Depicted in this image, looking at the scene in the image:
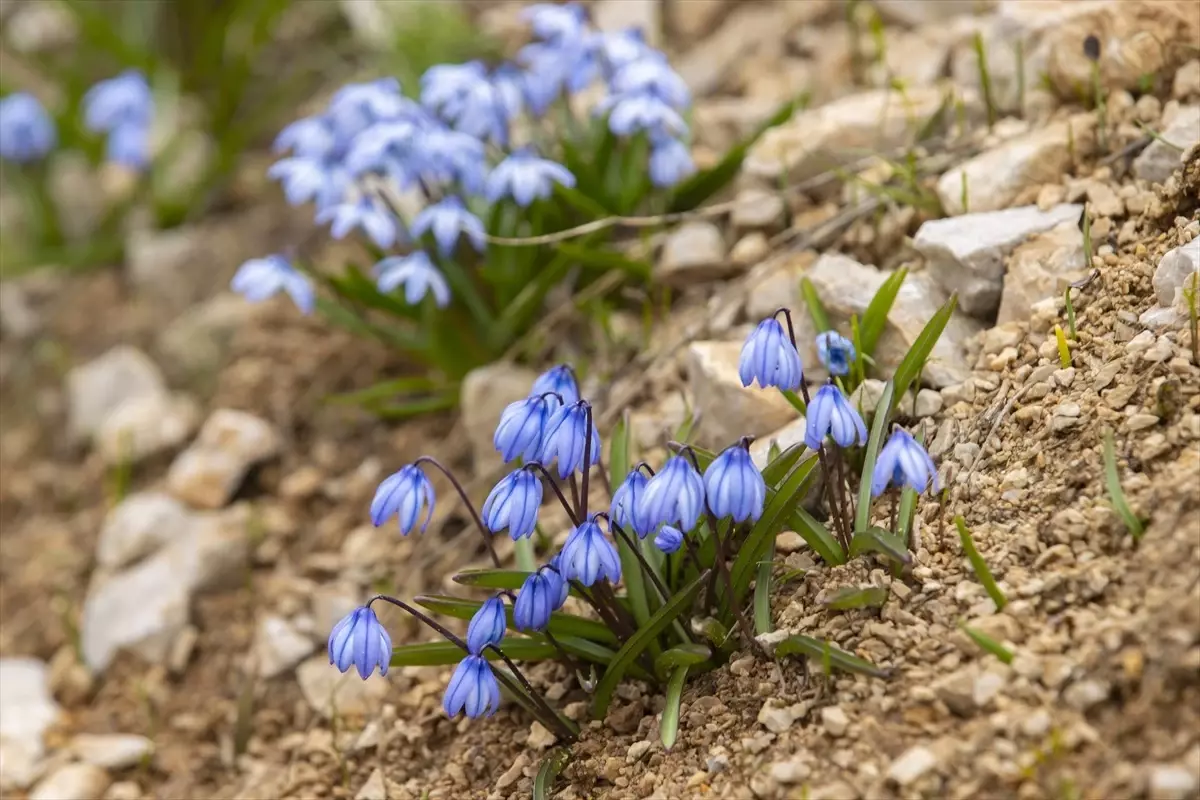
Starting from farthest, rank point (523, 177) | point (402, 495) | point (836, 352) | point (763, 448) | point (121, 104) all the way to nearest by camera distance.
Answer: point (121, 104), point (523, 177), point (763, 448), point (836, 352), point (402, 495)

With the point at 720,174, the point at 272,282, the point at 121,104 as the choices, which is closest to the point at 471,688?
the point at 272,282

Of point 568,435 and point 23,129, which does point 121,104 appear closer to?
point 23,129

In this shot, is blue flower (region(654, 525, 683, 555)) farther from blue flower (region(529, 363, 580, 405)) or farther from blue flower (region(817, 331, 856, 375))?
blue flower (region(817, 331, 856, 375))

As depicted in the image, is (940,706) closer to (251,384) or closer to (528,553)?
Result: (528,553)

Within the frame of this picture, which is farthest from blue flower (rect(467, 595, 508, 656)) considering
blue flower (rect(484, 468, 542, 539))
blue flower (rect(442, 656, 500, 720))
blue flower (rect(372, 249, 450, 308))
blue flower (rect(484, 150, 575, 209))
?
blue flower (rect(484, 150, 575, 209))

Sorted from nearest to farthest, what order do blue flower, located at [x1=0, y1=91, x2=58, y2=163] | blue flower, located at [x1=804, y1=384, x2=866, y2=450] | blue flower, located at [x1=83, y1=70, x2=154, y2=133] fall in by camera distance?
1. blue flower, located at [x1=804, y1=384, x2=866, y2=450]
2. blue flower, located at [x1=83, y1=70, x2=154, y2=133]
3. blue flower, located at [x1=0, y1=91, x2=58, y2=163]

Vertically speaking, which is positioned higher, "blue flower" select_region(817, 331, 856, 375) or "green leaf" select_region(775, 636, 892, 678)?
"blue flower" select_region(817, 331, 856, 375)
